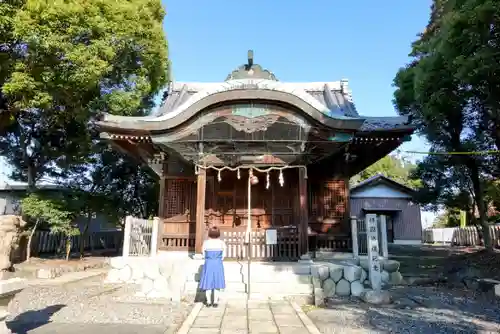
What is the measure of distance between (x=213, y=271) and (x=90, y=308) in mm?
2575

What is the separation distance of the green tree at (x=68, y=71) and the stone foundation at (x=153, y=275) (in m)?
6.24

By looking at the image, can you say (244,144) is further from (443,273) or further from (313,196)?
(443,273)

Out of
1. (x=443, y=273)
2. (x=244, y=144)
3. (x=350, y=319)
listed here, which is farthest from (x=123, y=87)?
(x=443, y=273)

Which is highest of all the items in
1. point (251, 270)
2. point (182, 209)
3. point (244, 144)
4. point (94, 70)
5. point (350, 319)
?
point (94, 70)

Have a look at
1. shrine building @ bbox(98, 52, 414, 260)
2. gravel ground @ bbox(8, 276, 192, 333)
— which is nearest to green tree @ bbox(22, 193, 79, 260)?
shrine building @ bbox(98, 52, 414, 260)

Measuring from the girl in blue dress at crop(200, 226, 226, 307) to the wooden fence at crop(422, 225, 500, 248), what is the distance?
1526 cm

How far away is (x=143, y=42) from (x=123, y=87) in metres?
2.03

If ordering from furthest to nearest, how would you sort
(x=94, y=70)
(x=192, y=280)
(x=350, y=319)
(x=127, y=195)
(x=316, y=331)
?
(x=127, y=195)
(x=94, y=70)
(x=192, y=280)
(x=350, y=319)
(x=316, y=331)

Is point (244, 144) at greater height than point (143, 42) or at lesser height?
lesser

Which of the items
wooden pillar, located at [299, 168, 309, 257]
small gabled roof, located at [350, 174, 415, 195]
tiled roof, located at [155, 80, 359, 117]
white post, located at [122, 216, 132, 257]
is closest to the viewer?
wooden pillar, located at [299, 168, 309, 257]

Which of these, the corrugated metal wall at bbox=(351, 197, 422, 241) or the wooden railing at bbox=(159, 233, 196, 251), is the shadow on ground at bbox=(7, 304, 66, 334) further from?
the corrugated metal wall at bbox=(351, 197, 422, 241)

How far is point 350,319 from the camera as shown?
20.4 ft

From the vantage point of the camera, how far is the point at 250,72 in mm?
13891

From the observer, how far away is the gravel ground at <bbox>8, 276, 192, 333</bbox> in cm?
593
